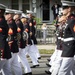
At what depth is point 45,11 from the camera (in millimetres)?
30594

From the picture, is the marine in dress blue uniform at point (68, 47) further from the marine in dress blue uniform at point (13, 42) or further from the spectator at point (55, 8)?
the spectator at point (55, 8)

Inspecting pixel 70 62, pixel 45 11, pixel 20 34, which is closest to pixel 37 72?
pixel 20 34

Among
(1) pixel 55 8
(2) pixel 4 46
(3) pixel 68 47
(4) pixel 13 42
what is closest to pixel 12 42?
(4) pixel 13 42

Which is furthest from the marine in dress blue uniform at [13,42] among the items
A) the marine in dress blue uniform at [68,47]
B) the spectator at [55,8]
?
the spectator at [55,8]

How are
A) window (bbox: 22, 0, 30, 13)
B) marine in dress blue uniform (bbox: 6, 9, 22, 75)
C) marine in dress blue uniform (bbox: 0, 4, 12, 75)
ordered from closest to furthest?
marine in dress blue uniform (bbox: 0, 4, 12, 75)
marine in dress blue uniform (bbox: 6, 9, 22, 75)
window (bbox: 22, 0, 30, 13)

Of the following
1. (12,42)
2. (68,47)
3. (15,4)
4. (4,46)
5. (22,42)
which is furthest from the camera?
(15,4)

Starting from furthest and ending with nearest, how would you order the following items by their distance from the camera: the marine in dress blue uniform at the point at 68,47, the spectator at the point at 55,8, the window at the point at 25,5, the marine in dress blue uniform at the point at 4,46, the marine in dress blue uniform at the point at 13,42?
1. the window at the point at 25,5
2. the spectator at the point at 55,8
3. the marine in dress blue uniform at the point at 13,42
4. the marine in dress blue uniform at the point at 4,46
5. the marine in dress blue uniform at the point at 68,47

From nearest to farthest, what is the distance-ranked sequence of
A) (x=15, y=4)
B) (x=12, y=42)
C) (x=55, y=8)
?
(x=12, y=42)
(x=55, y=8)
(x=15, y=4)

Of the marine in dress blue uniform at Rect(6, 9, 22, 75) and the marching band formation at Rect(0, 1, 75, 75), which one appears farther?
the marine in dress blue uniform at Rect(6, 9, 22, 75)

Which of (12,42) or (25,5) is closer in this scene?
(12,42)

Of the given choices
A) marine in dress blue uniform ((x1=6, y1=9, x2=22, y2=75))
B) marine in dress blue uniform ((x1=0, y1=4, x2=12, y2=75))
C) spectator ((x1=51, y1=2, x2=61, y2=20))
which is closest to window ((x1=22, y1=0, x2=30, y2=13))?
spectator ((x1=51, y1=2, x2=61, y2=20))

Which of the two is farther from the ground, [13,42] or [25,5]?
[25,5]

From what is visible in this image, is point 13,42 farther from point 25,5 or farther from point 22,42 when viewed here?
point 25,5

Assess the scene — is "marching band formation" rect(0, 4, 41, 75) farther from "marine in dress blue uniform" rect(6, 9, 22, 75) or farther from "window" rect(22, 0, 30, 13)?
"window" rect(22, 0, 30, 13)
